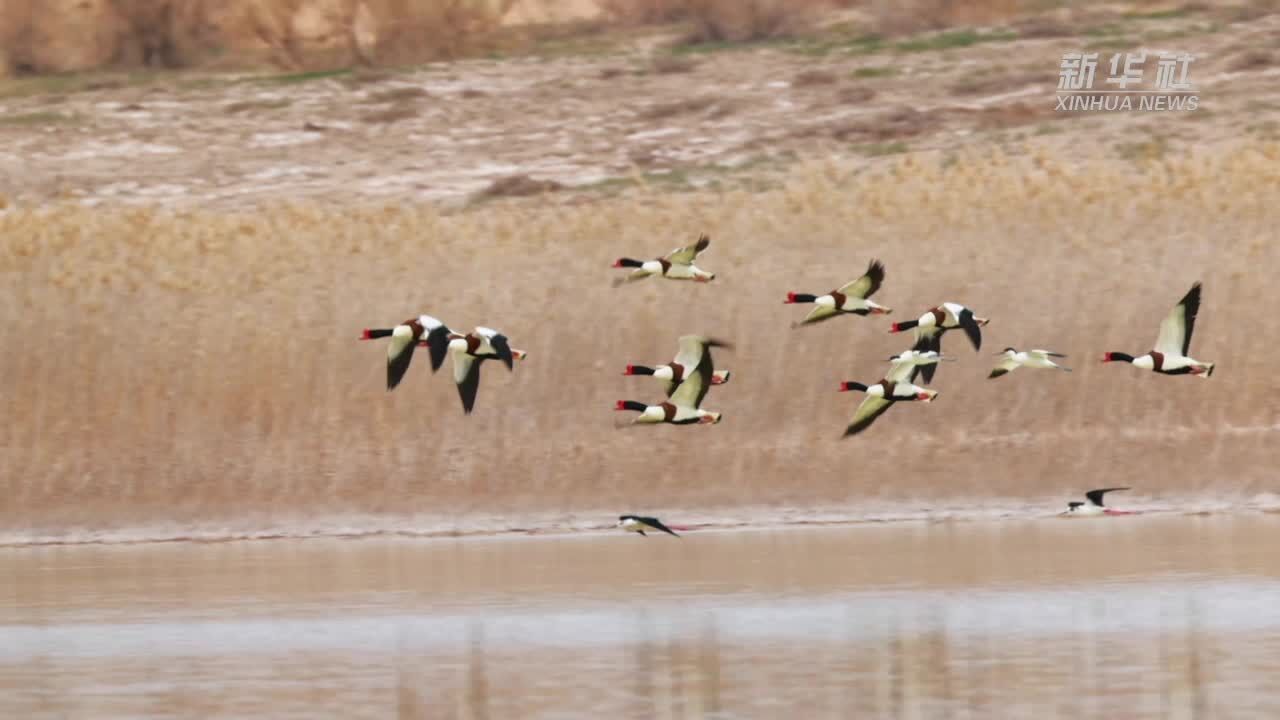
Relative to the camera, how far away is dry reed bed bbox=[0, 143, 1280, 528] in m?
40.2

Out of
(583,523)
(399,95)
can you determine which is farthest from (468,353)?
(399,95)

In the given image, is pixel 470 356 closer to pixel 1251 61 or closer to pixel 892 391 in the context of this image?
pixel 892 391

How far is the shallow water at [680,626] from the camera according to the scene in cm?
2466

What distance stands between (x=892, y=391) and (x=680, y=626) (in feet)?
15.5

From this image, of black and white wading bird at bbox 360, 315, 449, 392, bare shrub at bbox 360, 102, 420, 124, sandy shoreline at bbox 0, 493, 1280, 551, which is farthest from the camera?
bare shrub at bbox 360, 102, 420, 124

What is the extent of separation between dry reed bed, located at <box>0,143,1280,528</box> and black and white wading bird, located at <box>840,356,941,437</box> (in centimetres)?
665

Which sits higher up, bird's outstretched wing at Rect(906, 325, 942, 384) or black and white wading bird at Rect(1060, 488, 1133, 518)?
bird's outstretched wing at Rect(906, 325, 942, 384)

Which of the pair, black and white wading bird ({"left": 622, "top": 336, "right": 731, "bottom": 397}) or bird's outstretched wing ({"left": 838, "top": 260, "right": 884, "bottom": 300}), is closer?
black and white wading bird ({"left": 622, "top": 336, "right": 731, "bottom": 397})

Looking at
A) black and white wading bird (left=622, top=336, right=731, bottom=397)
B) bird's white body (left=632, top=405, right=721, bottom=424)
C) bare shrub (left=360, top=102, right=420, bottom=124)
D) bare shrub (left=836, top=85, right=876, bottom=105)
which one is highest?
bare shrub (left=836, top=85, right=876, bottom=105)

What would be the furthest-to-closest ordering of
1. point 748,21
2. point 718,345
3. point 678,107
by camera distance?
point 748,21 → point 678,107 → point 718,345

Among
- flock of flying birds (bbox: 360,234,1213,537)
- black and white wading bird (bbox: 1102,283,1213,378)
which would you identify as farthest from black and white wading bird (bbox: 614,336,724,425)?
black and white wading bird (bbox: 1102,283,1213,378)

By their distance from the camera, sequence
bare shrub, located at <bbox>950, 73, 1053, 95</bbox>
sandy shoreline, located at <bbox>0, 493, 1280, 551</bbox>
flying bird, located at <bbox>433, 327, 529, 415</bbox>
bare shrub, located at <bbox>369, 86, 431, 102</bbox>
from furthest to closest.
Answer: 1. bare shrub, located at <bbox>369, 86, 431, 102</bbox>
2. bare shrub, located at <bbox>950, 73, 1053, 95</bbox>
3. sandy shoreline, located at <bbox>0, 493, 1280, 551</bbox>
4. flying bird, located at <bbox>433, 327, 529, 415</bbox>

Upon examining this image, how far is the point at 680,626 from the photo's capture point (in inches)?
1134

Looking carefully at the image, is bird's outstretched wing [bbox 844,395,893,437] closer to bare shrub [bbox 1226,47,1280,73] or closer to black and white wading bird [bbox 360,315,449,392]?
black and white wading bird [bbox 360,315,449,392]
